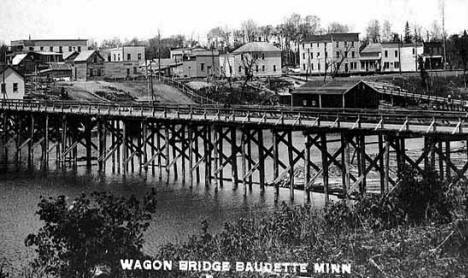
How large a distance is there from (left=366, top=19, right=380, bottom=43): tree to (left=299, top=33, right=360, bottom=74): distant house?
38299mm

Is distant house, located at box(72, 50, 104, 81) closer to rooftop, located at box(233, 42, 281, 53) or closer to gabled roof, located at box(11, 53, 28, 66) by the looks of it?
gabled roof, located at box(11, 53, 28, 66)

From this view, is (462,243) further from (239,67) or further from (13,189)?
(239,67)

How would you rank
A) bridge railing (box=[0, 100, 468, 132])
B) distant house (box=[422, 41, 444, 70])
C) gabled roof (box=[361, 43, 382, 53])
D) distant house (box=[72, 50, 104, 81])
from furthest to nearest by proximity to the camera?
1. gabled roof (box=[361, 43, 382, 53])
2. distant house (box=[422, 41, 444, 70])
3. distant house (box=[72, 50, 104, 81])
4. bridge railing (box=[0, 100, 468, 132])

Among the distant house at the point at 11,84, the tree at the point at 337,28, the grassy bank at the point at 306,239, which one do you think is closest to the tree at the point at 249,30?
the tree at the point at 337,28

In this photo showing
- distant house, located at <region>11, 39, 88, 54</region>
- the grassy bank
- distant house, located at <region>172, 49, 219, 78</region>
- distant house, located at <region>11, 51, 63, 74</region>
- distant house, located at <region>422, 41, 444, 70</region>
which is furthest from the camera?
distant house, located at <region>11, 39, 88, 54</region>

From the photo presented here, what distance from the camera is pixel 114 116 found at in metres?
45.2

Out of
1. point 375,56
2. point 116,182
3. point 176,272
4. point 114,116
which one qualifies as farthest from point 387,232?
point 375,56

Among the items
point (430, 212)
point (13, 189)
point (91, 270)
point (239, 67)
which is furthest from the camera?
point (239, 67)

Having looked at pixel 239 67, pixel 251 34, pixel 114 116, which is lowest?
pixel 114 116

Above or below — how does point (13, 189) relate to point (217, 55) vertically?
below

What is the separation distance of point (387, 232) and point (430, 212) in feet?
6.33

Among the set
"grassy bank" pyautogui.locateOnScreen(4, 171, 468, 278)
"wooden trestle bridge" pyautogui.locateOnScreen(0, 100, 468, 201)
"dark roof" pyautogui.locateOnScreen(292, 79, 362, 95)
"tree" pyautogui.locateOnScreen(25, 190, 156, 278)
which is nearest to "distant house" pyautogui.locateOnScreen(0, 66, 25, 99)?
"wooden trestle bridge" pyautogui.locateOnScreen(0, 100, 468, 201)

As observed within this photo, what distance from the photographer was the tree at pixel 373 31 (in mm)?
146500

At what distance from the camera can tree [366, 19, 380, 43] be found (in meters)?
146
